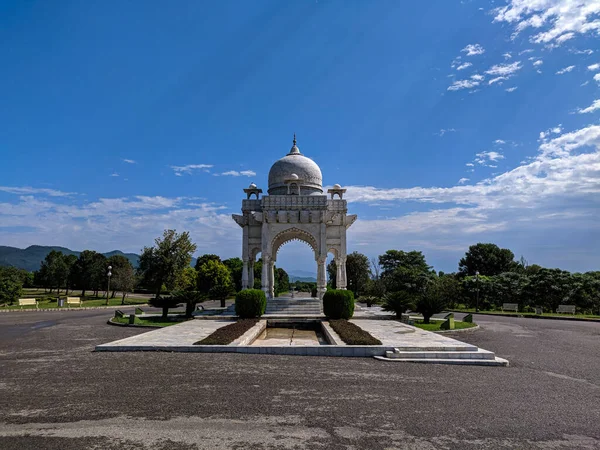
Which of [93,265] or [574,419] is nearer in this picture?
[574,419]

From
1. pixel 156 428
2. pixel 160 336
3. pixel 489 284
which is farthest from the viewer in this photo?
pixel 489 284

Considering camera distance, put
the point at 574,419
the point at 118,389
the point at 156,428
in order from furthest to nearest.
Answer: the point at 118,389
the point at 574,419
the point at 156,428

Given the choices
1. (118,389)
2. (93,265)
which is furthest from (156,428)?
(93,265)

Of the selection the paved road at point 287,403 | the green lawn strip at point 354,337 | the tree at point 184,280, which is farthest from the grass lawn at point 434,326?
the tree at point 184,280

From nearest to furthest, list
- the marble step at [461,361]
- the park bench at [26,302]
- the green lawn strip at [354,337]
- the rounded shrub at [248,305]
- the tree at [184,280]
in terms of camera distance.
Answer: the marble step at [461,361], the green lawn strip at [354,337], the rounded shrub at [248,305], the park bench at [26,302], the tree at [184,280]

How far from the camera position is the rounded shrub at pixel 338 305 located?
19.5 meters

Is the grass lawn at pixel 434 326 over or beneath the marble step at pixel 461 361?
over

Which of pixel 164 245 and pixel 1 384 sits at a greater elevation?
pixel 164 245

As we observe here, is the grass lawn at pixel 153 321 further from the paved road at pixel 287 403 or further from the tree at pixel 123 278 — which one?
the tree at pixel 123 278

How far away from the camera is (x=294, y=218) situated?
2542 cm

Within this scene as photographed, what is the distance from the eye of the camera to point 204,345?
11.2m

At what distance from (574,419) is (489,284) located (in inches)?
1312

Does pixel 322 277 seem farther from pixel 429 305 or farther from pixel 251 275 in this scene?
pixel 429 305

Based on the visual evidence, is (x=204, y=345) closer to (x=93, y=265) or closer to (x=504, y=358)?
(x=504, y=358)
